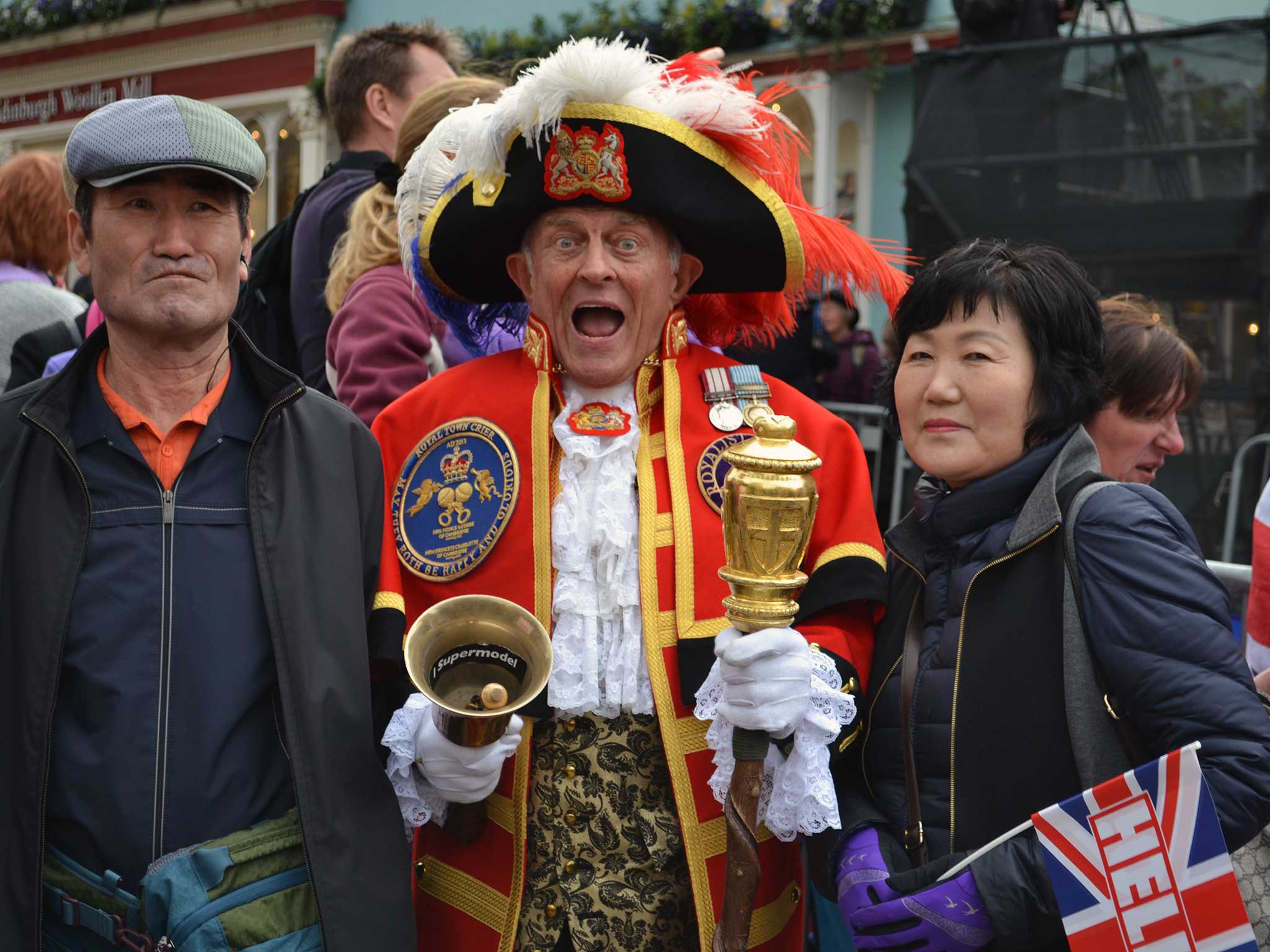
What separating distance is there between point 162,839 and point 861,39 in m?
10.4

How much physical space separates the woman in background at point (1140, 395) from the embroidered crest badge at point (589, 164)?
1.07 meters

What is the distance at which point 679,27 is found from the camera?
39.0ft

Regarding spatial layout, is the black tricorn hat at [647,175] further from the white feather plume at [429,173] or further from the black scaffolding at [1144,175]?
the black scaffolding at [1144,175]

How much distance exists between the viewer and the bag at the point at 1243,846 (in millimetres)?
2135

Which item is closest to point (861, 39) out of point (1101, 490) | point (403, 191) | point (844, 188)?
point (844, 188)

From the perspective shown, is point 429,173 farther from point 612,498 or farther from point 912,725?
point 912,725

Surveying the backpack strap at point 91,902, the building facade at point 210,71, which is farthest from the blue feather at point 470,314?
the building facade at point 210,71

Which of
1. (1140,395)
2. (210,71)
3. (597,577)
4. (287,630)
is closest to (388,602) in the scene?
(287,630)

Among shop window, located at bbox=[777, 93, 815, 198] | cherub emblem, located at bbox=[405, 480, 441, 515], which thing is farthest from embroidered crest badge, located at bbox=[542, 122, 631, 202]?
shop window, located at bbox=[777, 93, 815, 198]

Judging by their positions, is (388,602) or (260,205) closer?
Result: (388,602)

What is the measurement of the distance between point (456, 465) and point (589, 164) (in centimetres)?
63

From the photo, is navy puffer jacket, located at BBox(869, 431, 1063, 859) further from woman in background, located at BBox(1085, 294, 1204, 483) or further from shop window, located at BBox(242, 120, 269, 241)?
shop window, located at BBox(242, 120, 269, 241)

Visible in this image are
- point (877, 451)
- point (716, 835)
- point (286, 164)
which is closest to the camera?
point (716, 835)

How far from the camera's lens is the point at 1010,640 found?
2.18 meters
